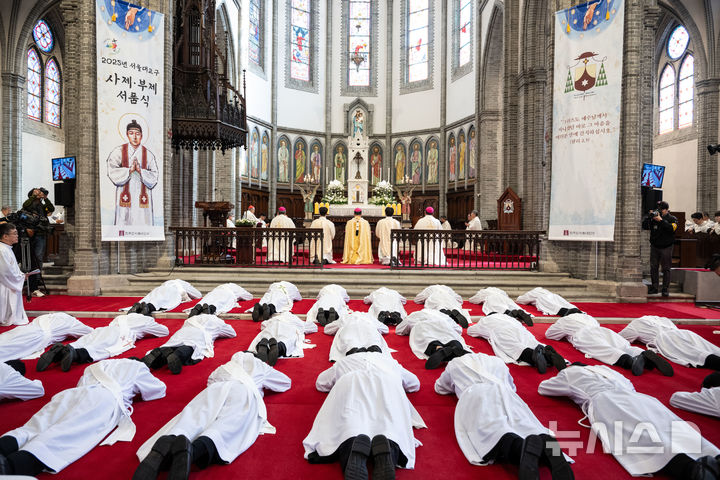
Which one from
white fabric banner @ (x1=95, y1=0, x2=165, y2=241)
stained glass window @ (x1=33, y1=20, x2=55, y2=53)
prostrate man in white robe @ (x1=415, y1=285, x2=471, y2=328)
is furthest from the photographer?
stained glass window @ (x1=33, y1=20, x2=55, y2=53)

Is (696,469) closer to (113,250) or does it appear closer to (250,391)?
(250,391)

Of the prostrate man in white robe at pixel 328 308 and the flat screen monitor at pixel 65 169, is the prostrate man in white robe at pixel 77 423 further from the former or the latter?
the flat screen monitor at pixel 65 169

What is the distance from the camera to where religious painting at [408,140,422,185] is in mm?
25062

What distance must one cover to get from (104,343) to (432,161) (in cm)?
2117

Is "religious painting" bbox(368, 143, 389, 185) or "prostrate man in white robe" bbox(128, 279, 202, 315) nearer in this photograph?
"prostrate man in white robe" bbox(128, 279, 202, 315)

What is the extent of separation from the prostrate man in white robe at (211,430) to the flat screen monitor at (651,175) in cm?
924

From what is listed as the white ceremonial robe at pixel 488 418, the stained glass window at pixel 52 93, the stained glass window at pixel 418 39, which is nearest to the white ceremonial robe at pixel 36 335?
the white ceremonial robe at pixel 488 418

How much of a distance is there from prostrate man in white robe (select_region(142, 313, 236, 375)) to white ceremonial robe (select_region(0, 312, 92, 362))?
140 cm

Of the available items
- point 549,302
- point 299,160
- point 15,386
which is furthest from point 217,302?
point 299,160

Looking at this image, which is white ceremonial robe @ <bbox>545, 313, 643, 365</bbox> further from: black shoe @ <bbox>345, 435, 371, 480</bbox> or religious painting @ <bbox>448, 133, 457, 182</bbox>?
religious painting @ <bbox>448, 133, 457, 182</bbox>

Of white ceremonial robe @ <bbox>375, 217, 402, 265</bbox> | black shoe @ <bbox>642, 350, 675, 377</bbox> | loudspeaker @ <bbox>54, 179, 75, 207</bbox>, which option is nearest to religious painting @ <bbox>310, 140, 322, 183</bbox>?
white ceremonial robe @ <bbox>375, 217, 402, 265</bbox>

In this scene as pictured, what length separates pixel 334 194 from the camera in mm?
18984

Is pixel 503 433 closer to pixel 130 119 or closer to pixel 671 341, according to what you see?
pixel 671 341

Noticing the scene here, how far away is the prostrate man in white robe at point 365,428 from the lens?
8.70ft
